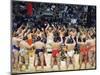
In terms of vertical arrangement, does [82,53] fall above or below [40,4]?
below

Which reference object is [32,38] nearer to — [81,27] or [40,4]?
[40,4]

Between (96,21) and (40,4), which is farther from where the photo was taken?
(96,21)

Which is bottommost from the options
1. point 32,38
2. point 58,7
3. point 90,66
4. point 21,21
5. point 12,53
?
point 90,66

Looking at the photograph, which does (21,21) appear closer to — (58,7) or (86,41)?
(58,7)

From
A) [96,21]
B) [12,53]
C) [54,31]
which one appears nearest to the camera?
[12,53]

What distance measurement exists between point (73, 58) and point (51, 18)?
0.43 meters

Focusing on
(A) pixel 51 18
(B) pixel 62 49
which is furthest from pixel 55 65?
(A) pixel 51 18

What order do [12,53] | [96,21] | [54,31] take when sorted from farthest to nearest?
1. [96,21]
2. [54,31]
3. [12,53]

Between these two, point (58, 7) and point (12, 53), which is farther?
point (58, 7)

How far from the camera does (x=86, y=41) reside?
2.21m

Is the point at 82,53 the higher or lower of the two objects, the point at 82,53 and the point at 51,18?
the lower

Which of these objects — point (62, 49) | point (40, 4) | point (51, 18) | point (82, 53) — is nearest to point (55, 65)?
point (62, 49)

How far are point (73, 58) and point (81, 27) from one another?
304 millimetres

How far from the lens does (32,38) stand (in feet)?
6.70
